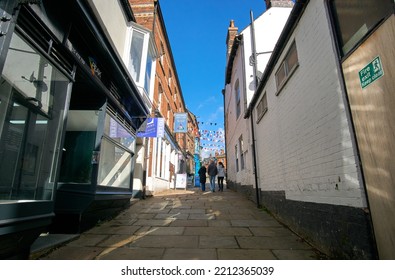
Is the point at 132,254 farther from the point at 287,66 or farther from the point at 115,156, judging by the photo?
the point at 287,66

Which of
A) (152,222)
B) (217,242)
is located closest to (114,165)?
(152,222)

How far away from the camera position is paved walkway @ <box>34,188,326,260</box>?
318cm

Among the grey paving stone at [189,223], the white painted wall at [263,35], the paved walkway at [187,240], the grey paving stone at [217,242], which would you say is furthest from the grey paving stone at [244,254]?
the white painted wall at [263,35]

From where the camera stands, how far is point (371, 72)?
2395 mm

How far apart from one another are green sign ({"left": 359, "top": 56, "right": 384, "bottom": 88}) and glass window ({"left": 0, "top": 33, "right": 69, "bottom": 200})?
4.24m

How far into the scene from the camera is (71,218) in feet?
14.1

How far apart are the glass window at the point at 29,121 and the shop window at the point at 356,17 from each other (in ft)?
14.0

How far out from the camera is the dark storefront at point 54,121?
2.76 meters

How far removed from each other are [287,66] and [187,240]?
4.29 meters
